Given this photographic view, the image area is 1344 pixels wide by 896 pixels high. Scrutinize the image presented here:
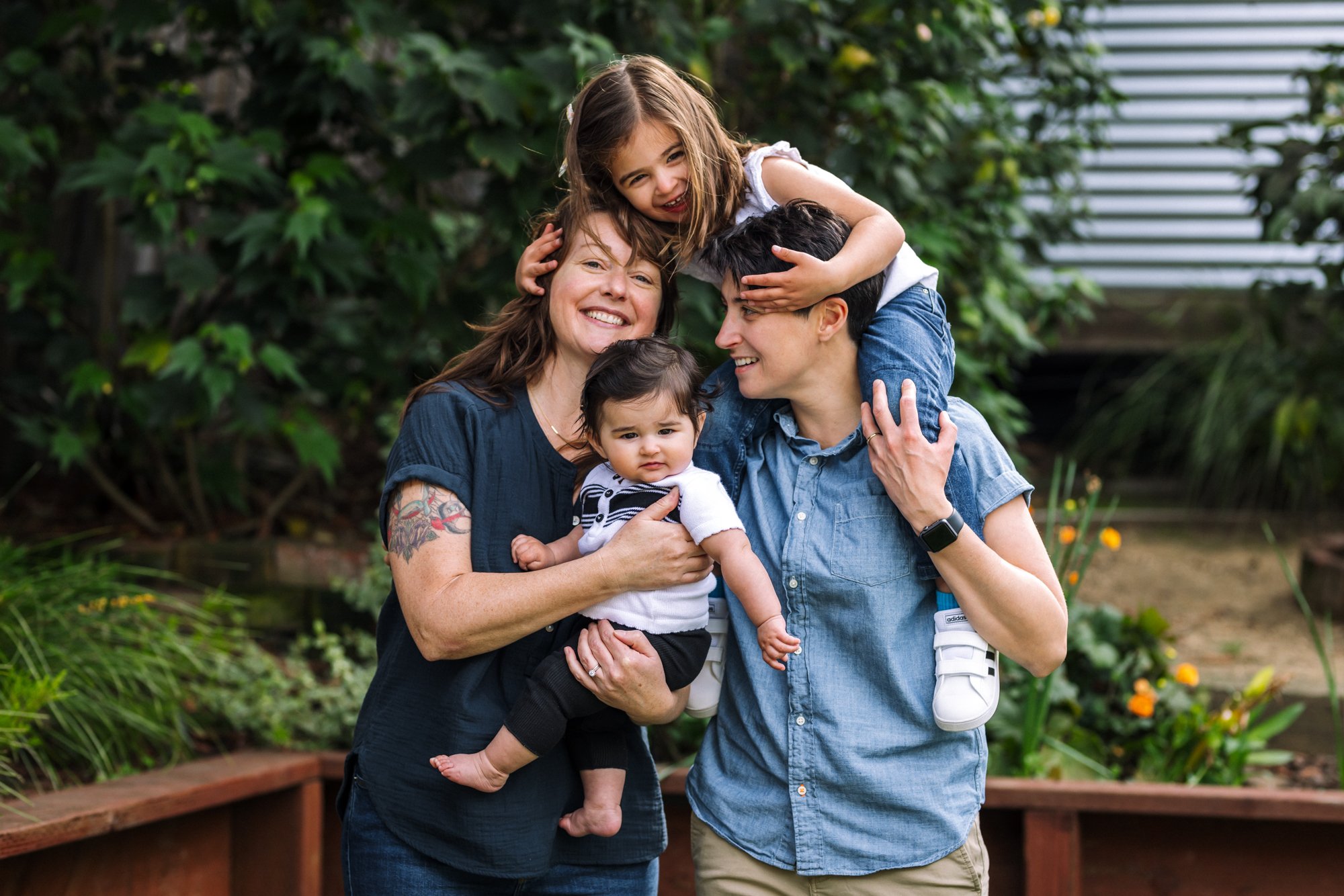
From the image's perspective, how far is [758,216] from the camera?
2039 mm

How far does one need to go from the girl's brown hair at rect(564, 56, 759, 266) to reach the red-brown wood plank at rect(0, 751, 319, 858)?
65.4 inches

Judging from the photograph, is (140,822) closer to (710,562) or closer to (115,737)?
(115,737)

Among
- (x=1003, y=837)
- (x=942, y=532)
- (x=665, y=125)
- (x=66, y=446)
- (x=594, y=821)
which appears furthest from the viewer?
(x=66, y=446)

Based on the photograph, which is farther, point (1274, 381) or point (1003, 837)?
point (1274, 381)

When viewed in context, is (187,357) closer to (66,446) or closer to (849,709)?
(66,446)

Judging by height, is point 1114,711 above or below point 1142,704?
below

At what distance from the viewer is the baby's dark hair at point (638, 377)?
1.88 metres

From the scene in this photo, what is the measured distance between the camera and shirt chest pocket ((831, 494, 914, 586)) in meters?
1.90

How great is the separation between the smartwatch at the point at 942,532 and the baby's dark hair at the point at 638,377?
0.44m

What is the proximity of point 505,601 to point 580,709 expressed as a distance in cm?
23

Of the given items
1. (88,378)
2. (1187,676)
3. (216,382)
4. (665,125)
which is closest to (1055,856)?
(1187,676)

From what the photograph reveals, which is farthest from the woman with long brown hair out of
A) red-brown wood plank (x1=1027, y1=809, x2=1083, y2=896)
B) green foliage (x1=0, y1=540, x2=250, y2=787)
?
red-brown wood plank (x1=1027, y1=809, x2=1083, y2=896)

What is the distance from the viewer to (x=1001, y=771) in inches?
125

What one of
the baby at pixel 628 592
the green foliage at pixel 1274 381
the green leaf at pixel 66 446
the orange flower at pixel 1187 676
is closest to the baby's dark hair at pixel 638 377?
the baby at pixel 628 592
